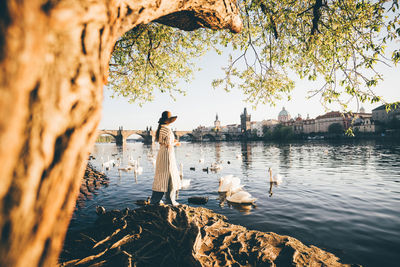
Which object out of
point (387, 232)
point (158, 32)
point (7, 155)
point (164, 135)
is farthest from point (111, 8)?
point (387, 232)

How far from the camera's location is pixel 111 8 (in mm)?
1201

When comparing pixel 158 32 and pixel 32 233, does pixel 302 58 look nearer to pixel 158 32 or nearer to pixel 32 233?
pixel 158 32

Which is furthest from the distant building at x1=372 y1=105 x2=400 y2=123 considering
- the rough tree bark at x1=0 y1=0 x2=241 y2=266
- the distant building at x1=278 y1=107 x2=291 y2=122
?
the rough tree bark at x1=0 y1=0 x2=241 y2=266

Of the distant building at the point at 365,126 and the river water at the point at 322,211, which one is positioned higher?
the distant building at the point at 365,126

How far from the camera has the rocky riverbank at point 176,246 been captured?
3709 mm

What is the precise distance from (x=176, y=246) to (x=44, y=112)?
13.4 ft

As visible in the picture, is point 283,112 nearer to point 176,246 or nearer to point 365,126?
point 365,126

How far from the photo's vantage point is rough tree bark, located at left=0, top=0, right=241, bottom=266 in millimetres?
597

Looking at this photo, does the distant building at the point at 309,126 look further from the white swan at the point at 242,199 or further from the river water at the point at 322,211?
the white swan at the point at 242,199

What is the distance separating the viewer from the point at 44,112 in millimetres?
742

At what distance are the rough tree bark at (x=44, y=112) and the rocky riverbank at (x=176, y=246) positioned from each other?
327 cm

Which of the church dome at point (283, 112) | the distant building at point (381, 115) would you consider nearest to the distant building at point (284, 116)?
the church dome at point (283, 112)

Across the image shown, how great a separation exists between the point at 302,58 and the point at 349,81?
239 cm

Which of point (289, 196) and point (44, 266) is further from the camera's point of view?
point (289, 196)
